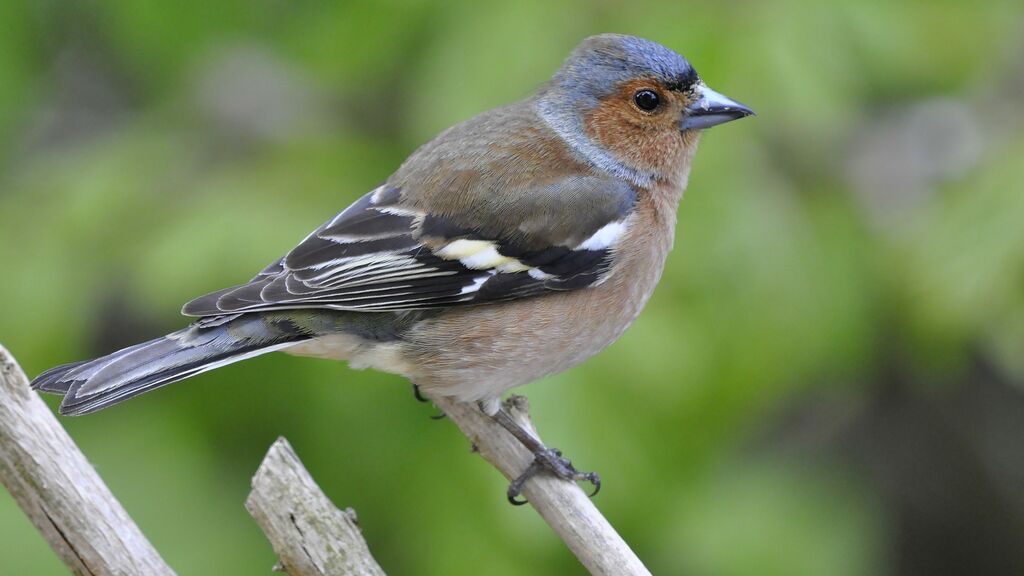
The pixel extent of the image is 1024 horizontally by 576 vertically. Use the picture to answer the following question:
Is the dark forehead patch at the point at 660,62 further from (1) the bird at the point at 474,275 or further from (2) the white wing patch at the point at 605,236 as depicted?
(2) the white wing patch at the point at 605,236

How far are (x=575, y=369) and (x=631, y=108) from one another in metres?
0.83

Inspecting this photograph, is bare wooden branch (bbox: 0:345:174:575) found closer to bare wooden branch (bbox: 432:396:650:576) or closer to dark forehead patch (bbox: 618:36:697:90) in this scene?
bare wooden branch (bbox: 432:396:650:576)

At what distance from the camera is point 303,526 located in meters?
2.44

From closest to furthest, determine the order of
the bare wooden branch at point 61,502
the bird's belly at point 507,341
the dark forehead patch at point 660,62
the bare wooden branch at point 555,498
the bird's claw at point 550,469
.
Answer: the bare wooden branch at point 61,502
the bare wooden branch at point 555,498
the bird's claw at point 550,469
the bird's belly at point 507,341
the dark forehead patch at point 660,62

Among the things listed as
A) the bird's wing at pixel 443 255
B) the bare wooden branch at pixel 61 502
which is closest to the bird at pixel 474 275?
the bird's wing at pixel 443 255

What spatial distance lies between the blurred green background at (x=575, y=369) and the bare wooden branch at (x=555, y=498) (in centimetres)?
11

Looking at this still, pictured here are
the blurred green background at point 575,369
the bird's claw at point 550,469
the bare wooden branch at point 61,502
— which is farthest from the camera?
the blurred green background at point 575,369

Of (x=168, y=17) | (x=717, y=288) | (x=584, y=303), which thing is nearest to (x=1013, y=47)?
(x=717, y=288)

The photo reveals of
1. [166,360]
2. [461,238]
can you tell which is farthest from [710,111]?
[166,360]

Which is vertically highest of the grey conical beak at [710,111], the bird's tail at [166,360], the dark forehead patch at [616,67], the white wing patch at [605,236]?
the dark forehead patch at [616,67]

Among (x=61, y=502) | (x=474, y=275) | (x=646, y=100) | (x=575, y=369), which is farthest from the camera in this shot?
(x=646, y=100)

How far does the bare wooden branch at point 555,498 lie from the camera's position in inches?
103

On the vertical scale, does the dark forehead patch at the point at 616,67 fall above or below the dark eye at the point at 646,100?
above

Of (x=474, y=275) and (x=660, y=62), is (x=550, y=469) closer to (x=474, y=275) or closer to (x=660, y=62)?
(x=474, y=275)
